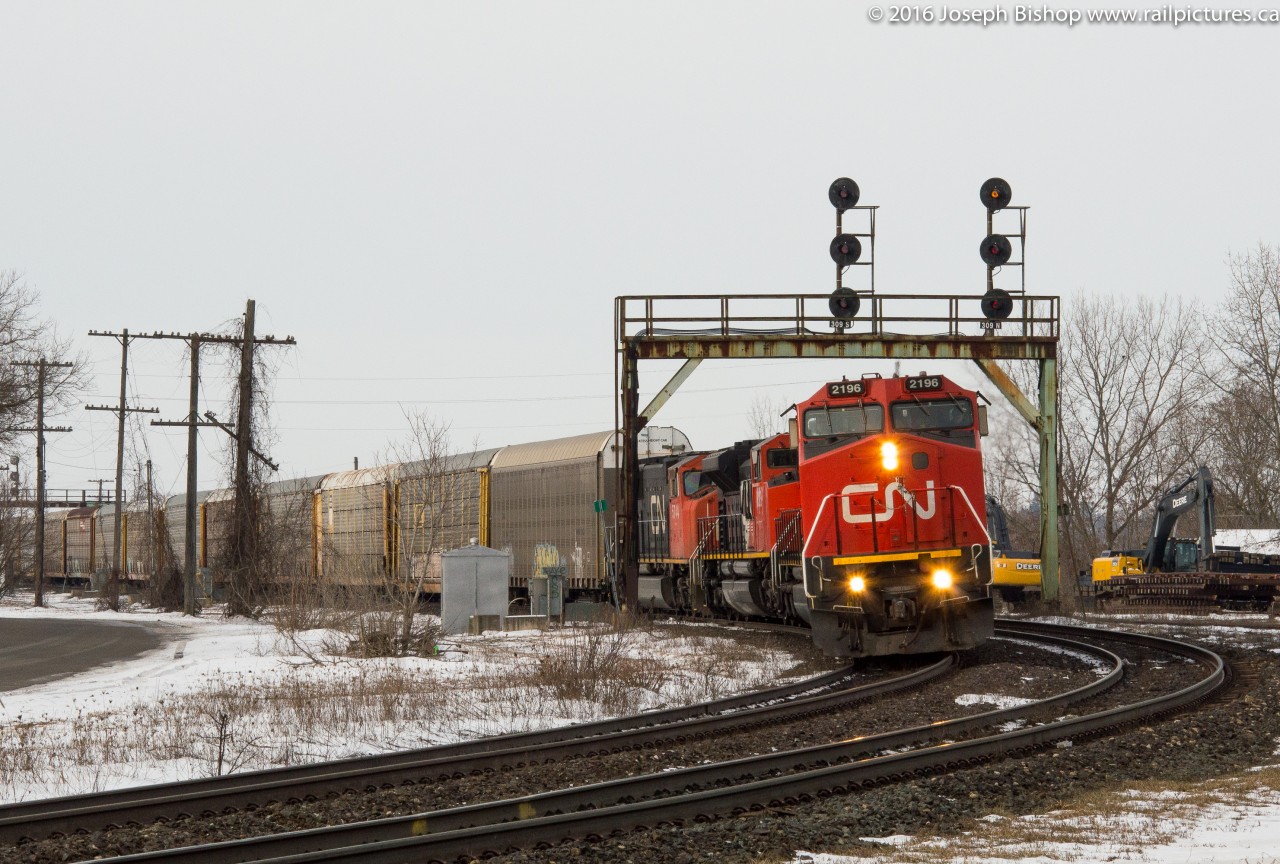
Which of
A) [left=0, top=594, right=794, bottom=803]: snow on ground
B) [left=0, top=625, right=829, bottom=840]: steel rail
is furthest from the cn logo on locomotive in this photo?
[left=0, top=625, right=829, bottom=840]: steel rail

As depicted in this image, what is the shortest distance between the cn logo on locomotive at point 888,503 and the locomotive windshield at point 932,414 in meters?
0.80

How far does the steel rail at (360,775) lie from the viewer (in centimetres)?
782

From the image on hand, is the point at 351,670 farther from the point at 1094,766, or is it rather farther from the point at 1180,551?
the point at 1180,551

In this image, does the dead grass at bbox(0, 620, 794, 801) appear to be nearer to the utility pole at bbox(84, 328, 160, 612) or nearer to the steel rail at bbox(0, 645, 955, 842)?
the steel rail at bbox(0, 645, 955, 842)

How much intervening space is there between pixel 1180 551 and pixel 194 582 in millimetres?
28984

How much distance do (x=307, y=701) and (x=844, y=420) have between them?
787cm

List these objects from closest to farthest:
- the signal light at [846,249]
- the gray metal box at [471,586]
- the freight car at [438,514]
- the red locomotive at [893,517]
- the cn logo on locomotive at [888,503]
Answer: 1. the red locomotive at [893,517]
2. the cn logo on locomotive at [888,503]
3. the signal light at [846,249]
4. the gray metal box at [471,586]
5. the freight car at [438,514]

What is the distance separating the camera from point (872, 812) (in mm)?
7875

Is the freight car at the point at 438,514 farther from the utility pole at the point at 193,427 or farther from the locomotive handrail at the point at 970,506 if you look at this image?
the locomotive handrail at the point at 970,506

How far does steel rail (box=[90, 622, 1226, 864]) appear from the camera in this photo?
6664mm

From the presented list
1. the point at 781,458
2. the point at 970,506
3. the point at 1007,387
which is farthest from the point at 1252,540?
the point at 970,506

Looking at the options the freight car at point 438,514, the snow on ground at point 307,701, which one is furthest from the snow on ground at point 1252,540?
the snow on ground at point 307,701

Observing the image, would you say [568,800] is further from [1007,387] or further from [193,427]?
[193,427]

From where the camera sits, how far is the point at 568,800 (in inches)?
320
